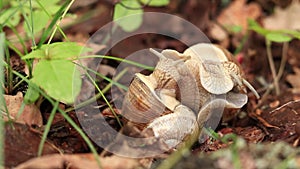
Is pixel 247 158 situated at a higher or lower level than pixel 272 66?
higher

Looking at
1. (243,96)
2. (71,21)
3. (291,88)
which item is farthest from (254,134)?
(71,21)

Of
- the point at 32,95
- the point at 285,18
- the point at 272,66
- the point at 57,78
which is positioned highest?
the point at 57,78

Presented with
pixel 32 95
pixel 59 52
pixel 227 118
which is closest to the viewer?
pixel 59 52

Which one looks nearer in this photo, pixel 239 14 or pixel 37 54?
pixel 37 54

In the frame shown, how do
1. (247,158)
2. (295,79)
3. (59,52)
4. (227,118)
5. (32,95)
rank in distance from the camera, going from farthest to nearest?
(295,79)
(227,118)
(32,95)
(59,52)
(247,158)

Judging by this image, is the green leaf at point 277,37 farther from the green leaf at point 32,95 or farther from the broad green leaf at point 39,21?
the green leaf at point 32,95

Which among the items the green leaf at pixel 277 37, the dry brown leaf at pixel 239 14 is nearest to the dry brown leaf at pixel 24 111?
the green leaf at pixel 277 37

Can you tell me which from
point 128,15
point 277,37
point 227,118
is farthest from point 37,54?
point 277,37

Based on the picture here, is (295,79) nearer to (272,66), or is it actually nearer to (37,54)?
(272,66)
